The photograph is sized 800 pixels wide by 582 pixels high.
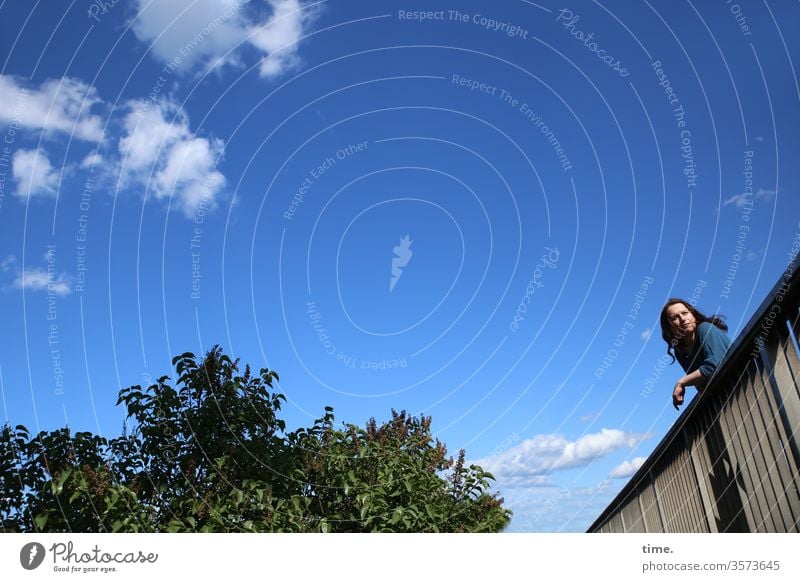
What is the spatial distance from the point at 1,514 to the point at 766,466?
5132 mm

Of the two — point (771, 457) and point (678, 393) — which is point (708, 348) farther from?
point (771, 457)

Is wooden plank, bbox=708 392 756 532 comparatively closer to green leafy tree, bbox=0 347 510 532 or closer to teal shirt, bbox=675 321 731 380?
teal shirt, bbox=675 321 731 380

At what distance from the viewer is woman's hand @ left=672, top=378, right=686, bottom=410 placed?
11.6 feet

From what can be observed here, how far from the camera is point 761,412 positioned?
272 centimetres

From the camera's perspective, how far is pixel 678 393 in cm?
357

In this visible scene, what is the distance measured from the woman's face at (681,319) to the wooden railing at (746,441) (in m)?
0.55

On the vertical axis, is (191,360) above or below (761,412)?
above

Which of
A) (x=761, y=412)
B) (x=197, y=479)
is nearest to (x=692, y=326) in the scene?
(x=761, y=412)

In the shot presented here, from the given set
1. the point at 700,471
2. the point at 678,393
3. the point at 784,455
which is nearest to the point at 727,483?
the point at 700,471
